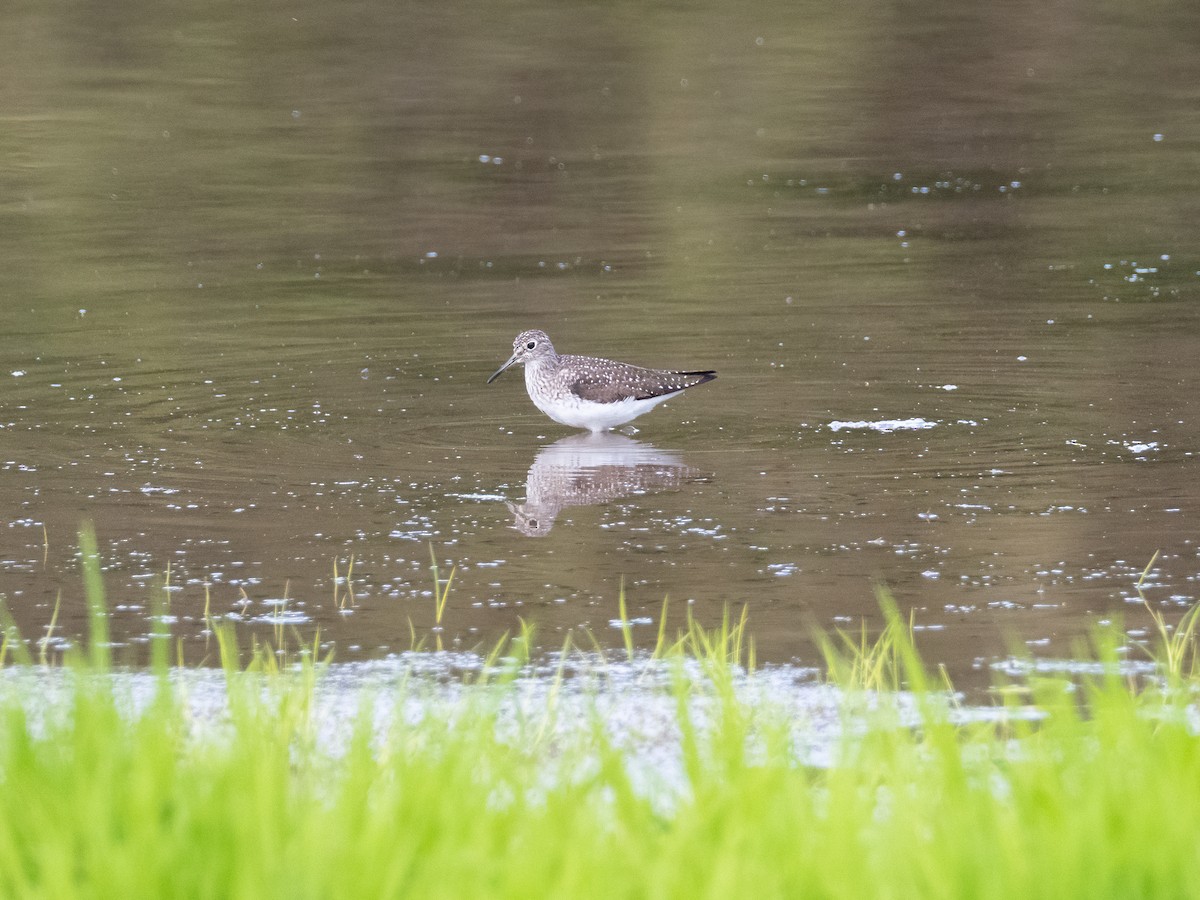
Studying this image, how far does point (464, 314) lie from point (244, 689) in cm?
860

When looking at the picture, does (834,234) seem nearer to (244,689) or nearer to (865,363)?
(865,363)

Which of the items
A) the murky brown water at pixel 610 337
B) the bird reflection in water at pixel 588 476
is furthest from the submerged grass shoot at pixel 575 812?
the bird reflection in water at pixel 588 476

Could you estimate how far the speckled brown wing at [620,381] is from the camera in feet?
33.7

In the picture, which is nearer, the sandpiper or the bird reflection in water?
the bird reflection in water

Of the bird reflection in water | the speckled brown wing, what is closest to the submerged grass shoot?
the bird reflection in water

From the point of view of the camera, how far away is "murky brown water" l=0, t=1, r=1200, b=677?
25.6 ft

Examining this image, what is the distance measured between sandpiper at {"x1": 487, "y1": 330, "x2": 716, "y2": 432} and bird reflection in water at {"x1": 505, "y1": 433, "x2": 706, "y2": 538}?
0.48 feet

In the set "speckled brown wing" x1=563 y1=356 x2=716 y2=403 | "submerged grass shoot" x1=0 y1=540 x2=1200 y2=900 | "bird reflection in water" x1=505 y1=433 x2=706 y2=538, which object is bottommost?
"bird reflection in water" x1=505 y1=433 x2=706 y2=538

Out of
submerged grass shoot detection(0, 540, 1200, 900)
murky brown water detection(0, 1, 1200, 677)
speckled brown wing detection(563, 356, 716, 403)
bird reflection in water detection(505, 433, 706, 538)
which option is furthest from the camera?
speckled brown wing detection(563, 356, 716, 403)

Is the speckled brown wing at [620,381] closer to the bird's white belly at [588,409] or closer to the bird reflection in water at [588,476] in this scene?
the bird's white belly at [588,409]

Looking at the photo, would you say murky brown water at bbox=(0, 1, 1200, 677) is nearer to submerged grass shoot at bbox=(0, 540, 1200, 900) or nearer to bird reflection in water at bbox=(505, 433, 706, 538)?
bird reflection in water at bbox=(505, 433, 706, 538)

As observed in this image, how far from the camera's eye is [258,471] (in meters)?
9.29

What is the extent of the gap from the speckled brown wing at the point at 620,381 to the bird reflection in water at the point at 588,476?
250 mm

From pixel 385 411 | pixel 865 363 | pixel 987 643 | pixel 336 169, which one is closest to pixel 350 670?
pixel 987 643
